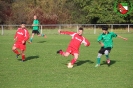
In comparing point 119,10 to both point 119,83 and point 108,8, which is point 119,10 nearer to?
point 108,8

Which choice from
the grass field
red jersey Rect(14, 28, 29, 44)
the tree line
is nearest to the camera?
the grass field

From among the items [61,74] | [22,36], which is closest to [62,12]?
[22,36]

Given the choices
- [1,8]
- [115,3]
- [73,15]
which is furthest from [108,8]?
[1,8]

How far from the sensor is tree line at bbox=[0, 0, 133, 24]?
160 ft

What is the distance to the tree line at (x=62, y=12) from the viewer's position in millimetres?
48719

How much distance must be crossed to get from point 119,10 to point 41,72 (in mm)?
38637

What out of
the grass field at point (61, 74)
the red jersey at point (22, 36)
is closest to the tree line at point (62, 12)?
the red jersey at point (22, 36)

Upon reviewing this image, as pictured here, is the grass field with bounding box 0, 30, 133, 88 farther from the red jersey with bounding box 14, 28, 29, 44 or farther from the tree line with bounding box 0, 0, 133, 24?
the tree line with bounding box 0, 0, 133, 24

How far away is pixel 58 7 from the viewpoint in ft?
183

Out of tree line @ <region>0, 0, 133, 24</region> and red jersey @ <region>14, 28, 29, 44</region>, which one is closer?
red jersey @ <region>14, 28, 29, 44</region>

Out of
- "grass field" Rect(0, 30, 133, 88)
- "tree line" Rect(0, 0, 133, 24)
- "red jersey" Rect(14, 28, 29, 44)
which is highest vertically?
"tree line" Rect(0, 0, 133, 24)

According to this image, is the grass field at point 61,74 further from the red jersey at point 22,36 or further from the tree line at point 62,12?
the tree line at point 62,12

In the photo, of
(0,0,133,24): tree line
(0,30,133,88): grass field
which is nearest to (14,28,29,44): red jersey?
(0,30,133,88): grass field

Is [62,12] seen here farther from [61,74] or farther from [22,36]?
[61,74]
